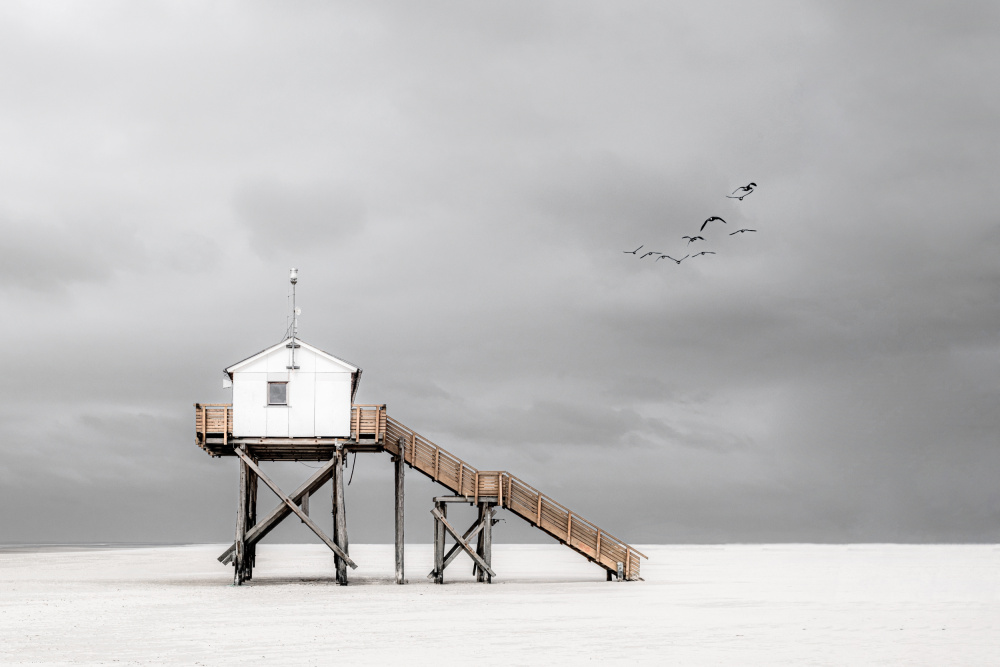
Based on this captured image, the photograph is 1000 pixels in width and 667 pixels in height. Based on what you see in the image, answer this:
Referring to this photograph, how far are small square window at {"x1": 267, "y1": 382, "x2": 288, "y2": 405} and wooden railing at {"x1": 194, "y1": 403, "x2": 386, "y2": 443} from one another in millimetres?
1466

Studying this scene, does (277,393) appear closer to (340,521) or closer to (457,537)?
(340,521)

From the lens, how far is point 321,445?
3994 cm

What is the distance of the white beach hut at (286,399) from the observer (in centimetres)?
3984

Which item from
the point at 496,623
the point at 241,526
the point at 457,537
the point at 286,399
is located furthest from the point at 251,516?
the point at 496,623

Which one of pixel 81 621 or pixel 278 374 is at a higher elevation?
pixel 278 374

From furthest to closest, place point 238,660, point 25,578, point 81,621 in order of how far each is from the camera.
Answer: point 25,578 < point 81,621 < point 238,660

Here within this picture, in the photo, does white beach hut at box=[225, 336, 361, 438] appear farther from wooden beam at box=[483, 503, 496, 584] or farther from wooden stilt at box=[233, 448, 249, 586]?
wooden beam at box=[483, 503, 496, 584]

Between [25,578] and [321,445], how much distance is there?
21023 millimetres

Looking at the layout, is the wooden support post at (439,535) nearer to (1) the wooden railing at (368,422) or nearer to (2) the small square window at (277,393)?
(1) the wooden railing at (368,422)

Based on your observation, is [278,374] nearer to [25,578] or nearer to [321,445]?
[321,445]

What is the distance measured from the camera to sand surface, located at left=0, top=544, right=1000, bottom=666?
70.7ft

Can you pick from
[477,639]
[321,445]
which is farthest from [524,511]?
[477,639]

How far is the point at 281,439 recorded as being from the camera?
131 ft

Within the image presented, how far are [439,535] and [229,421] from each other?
9.34 m
